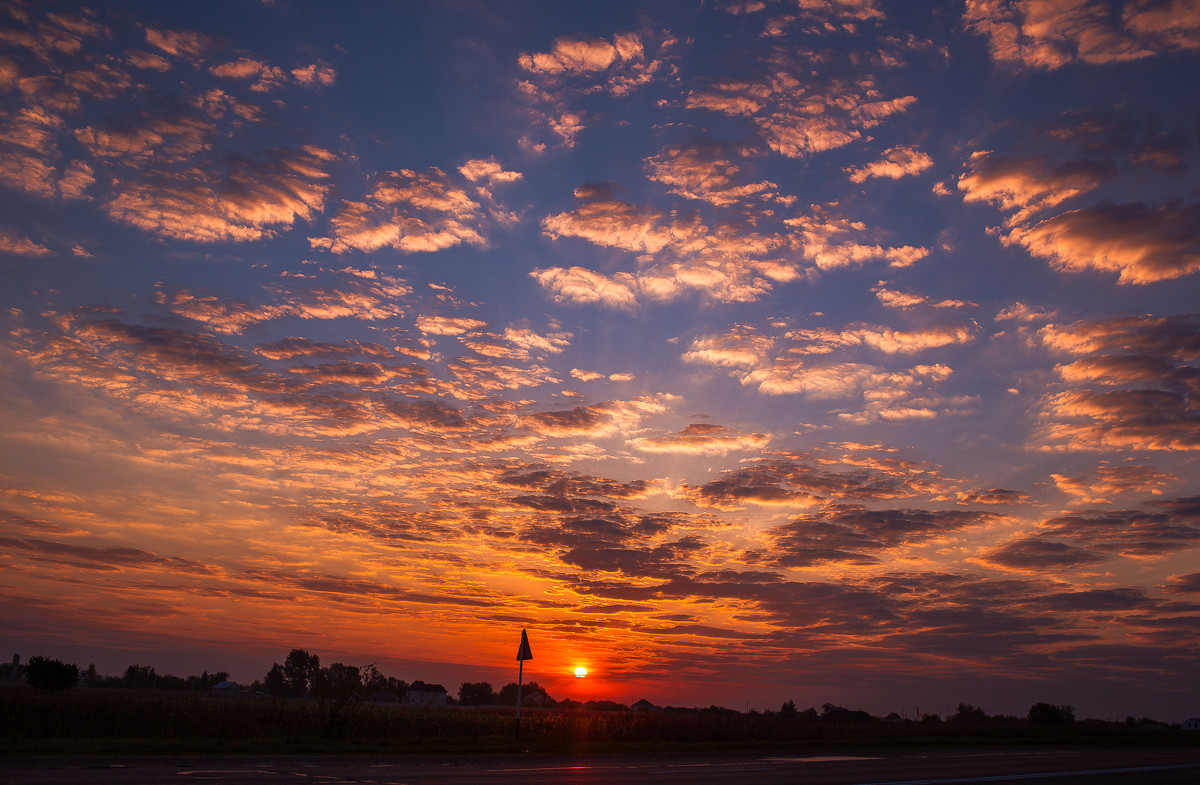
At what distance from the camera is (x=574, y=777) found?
16.2 meters

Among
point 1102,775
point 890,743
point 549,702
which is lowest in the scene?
point 549,702

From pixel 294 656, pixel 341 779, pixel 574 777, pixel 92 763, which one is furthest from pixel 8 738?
pixel 294 656

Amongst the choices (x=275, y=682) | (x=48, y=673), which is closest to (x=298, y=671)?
(x=275, y=682)

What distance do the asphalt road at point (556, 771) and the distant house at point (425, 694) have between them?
136660mm

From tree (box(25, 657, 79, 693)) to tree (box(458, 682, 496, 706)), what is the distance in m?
124

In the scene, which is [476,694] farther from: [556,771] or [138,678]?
[556,771]

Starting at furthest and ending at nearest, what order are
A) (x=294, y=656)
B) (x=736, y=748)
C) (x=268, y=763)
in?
(x=294, y=656)
(x=736, y=748)
(x=268, y=763)

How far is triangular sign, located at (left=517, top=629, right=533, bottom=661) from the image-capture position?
28156mm

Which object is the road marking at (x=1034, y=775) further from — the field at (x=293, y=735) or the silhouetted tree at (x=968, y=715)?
the silhouetted tree at (x=968, y=715)

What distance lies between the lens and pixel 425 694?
150250 millimetres

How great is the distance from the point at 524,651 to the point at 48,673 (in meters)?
47.7

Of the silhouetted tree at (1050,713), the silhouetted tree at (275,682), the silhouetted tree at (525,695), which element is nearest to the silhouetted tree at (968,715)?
the silhouetted tree at (1050,713)

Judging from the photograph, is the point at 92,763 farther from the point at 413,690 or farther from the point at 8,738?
the point at 413,690

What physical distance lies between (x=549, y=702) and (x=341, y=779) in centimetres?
14157
